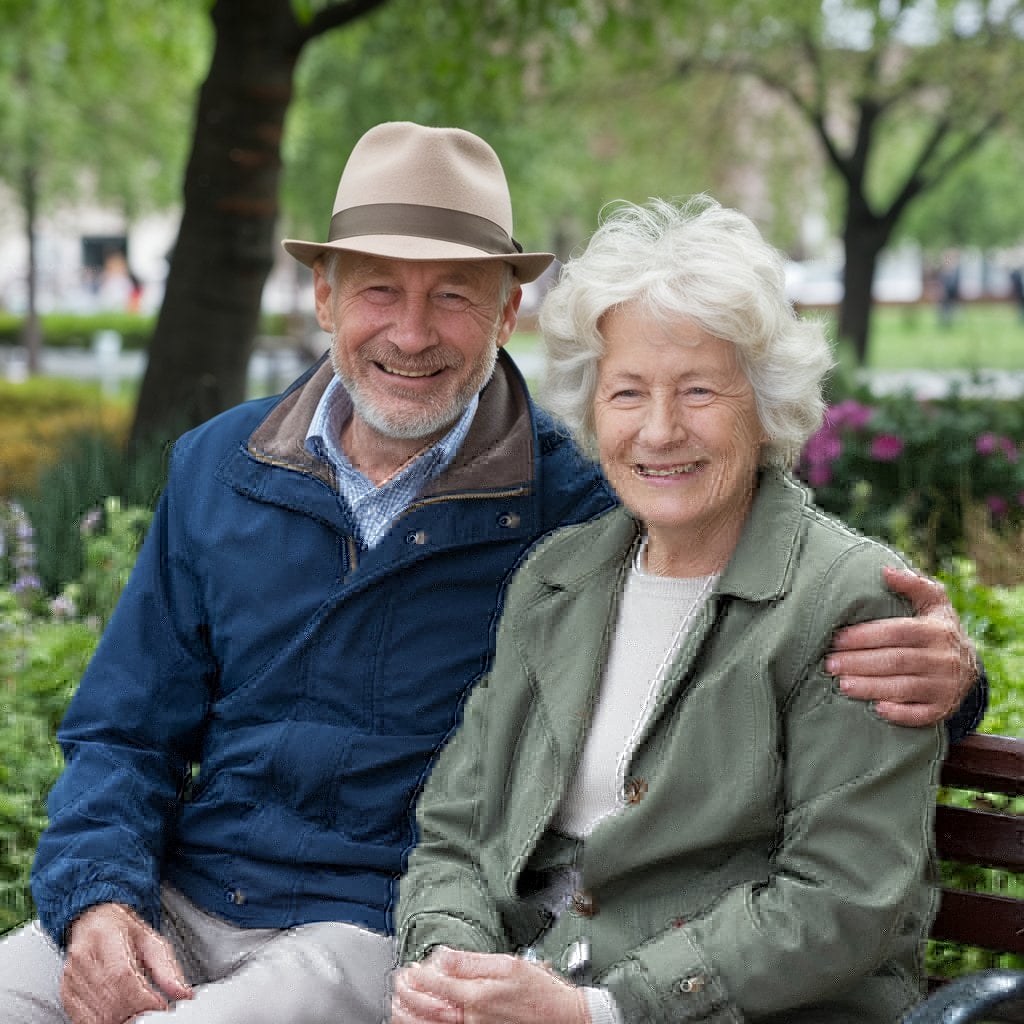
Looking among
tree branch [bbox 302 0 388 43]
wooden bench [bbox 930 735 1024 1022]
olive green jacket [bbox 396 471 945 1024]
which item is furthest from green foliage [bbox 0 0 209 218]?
wooden bench [bbox 930 735 1024 1022]

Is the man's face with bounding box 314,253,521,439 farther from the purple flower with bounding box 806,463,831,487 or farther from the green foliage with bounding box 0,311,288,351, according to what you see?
the green foliage with bounding box 0,311,288,351

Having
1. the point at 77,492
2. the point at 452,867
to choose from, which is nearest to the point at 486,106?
the point at 77,492

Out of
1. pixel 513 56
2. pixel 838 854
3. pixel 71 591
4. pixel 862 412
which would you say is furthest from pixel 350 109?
pixel 838 854

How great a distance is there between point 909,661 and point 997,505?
532 centimetres

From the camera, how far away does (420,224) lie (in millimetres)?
2877

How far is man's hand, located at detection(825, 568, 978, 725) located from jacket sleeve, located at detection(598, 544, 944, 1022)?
0.08 ft

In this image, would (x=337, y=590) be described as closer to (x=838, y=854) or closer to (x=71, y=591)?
(x=838, y=854)

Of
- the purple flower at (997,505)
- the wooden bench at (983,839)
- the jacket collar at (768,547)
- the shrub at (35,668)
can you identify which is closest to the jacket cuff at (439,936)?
the jacket collar at (768,547)

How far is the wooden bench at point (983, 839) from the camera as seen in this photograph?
2398 mm

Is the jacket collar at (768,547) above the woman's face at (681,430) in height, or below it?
below

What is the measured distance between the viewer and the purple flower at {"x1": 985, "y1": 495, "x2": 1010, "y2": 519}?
23.1 feet

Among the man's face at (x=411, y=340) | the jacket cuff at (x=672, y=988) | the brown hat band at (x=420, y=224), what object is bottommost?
the jacket cuff at (x=672, y=988)

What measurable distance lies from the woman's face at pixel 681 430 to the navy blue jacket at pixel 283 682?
506 mm

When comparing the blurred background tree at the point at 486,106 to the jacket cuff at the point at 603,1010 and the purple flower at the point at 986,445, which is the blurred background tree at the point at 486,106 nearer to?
the purple flower at the point at 986,445
